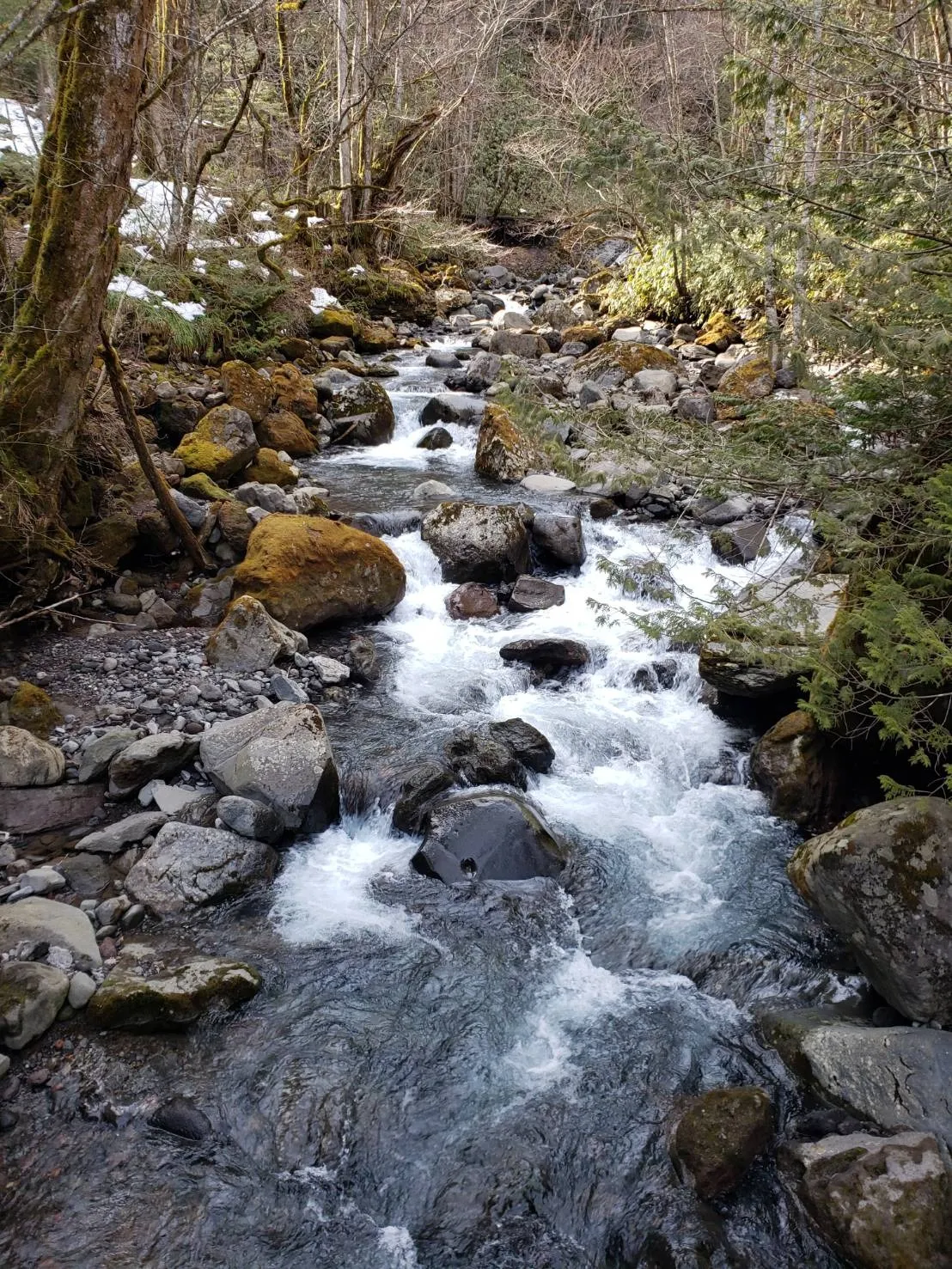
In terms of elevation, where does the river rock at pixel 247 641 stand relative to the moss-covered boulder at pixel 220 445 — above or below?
below

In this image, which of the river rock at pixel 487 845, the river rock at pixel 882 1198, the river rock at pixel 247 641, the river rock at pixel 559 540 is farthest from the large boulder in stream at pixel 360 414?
the river rock at pixel 882 1198

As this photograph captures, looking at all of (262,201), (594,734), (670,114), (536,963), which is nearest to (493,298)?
(670,114)

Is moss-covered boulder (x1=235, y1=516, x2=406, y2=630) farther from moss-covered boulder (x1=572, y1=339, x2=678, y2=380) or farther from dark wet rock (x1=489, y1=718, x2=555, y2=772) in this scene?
moss-covered boulder (x1=572, y1=339, x2=678, y2=380)

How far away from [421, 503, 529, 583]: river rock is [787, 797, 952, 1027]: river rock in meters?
4.83

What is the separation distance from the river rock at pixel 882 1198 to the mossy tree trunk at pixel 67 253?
5.78 metres

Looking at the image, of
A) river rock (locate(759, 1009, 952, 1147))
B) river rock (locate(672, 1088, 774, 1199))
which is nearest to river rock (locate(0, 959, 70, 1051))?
river rock (locate(672, 1088, 774, 1199))

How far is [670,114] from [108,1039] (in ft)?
68.3

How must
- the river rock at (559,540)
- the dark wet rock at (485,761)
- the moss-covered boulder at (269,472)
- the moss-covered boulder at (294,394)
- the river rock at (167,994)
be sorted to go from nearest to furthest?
1. the river rock at (167,994)
2. the dark wet rock at (485,761)
3. the river rock at (559,540)
4. the moss-covered boulder at (269,472)
5. the moss-covered boulder at (294,394)

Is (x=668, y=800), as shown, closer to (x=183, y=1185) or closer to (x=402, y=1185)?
(x=402, y=1185)

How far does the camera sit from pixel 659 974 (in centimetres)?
431

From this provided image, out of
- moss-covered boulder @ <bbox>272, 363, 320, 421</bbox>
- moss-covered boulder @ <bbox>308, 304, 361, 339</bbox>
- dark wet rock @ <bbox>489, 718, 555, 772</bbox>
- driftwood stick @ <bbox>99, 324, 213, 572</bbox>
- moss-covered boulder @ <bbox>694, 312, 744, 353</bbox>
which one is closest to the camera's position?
dark wet rock @ <bbox>489, 718, 555, 772</bbox>

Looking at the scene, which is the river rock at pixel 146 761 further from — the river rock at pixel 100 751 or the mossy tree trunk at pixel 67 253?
the mossy tree trunk at pixel 67 253

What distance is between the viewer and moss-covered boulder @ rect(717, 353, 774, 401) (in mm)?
12250

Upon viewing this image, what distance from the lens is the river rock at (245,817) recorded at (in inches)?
190
